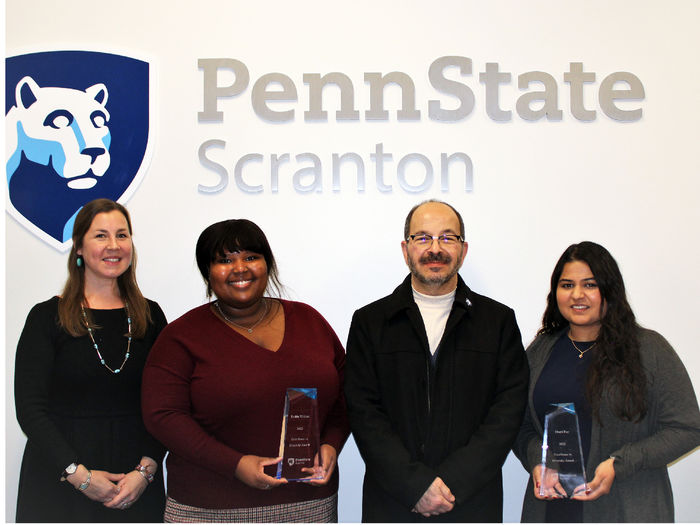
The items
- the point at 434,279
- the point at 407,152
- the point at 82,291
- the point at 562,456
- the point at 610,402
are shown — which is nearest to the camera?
the point at 562,456

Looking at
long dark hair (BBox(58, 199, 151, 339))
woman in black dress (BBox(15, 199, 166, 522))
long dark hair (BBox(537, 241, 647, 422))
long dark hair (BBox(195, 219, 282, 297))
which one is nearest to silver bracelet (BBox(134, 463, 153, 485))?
woman in black dress (BBox(15, 199, 166, 522))

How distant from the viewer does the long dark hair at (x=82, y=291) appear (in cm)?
239

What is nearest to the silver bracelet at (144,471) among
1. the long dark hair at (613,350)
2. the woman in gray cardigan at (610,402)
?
the woman in gray cardigan at (610,402)

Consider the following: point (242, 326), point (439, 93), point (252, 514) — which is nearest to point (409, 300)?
point (242, 326)

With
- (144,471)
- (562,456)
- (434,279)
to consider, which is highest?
(434,279)

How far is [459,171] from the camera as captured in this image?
10.4ft

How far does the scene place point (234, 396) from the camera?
7.12 ft

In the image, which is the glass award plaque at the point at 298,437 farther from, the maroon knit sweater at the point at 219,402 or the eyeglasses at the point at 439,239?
the eyeglasses at the point at 439,239

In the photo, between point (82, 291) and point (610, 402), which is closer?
point (610, 402)

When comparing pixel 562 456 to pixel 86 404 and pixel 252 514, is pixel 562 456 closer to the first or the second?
pixel 252 514

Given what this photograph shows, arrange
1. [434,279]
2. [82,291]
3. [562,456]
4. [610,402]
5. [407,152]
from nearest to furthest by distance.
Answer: [562,456] < [610,402] < [434,279] < [82,291] < [407,152]

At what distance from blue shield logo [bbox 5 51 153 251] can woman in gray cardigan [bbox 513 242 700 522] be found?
7.19 feet

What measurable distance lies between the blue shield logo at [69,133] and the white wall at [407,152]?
0.28 feet

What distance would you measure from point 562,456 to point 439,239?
2.81ft
